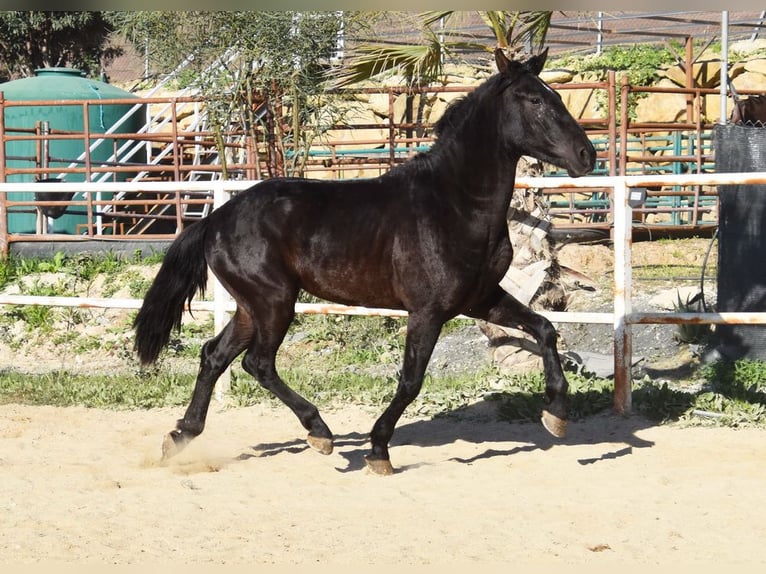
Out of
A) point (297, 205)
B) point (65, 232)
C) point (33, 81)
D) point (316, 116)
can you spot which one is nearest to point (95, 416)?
point (297, 205)

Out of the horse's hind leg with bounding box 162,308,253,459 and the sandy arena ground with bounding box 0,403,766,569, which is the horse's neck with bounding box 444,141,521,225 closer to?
the sandy arena ground with bounding box 0,403,766,569

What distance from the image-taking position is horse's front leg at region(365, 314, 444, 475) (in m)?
5.23

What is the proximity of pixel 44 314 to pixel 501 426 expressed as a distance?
6.21 metres

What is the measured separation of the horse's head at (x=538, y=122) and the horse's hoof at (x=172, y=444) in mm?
2358

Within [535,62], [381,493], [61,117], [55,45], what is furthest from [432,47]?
[55,45]

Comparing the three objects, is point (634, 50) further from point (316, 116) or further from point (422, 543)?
point (422, 543)

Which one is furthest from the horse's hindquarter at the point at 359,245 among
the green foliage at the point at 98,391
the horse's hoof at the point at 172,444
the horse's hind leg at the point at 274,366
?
the green foliage at the point at 98,391

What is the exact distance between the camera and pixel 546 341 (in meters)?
5.39

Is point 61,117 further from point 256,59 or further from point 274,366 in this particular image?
point 274,366

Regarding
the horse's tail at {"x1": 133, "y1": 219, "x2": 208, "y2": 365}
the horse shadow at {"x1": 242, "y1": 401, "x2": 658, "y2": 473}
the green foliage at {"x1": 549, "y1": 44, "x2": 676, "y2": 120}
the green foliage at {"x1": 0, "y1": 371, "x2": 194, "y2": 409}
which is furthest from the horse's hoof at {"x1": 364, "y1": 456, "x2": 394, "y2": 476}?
the green foliage at {"x1": 549, "y1": 44, "x2": 676, "y2": 120}

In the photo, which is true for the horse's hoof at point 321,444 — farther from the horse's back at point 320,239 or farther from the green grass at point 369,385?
the green grass at point 369,385

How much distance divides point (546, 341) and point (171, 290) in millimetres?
2154

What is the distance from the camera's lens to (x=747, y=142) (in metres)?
7.86

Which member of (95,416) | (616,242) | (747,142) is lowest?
(95,416)
